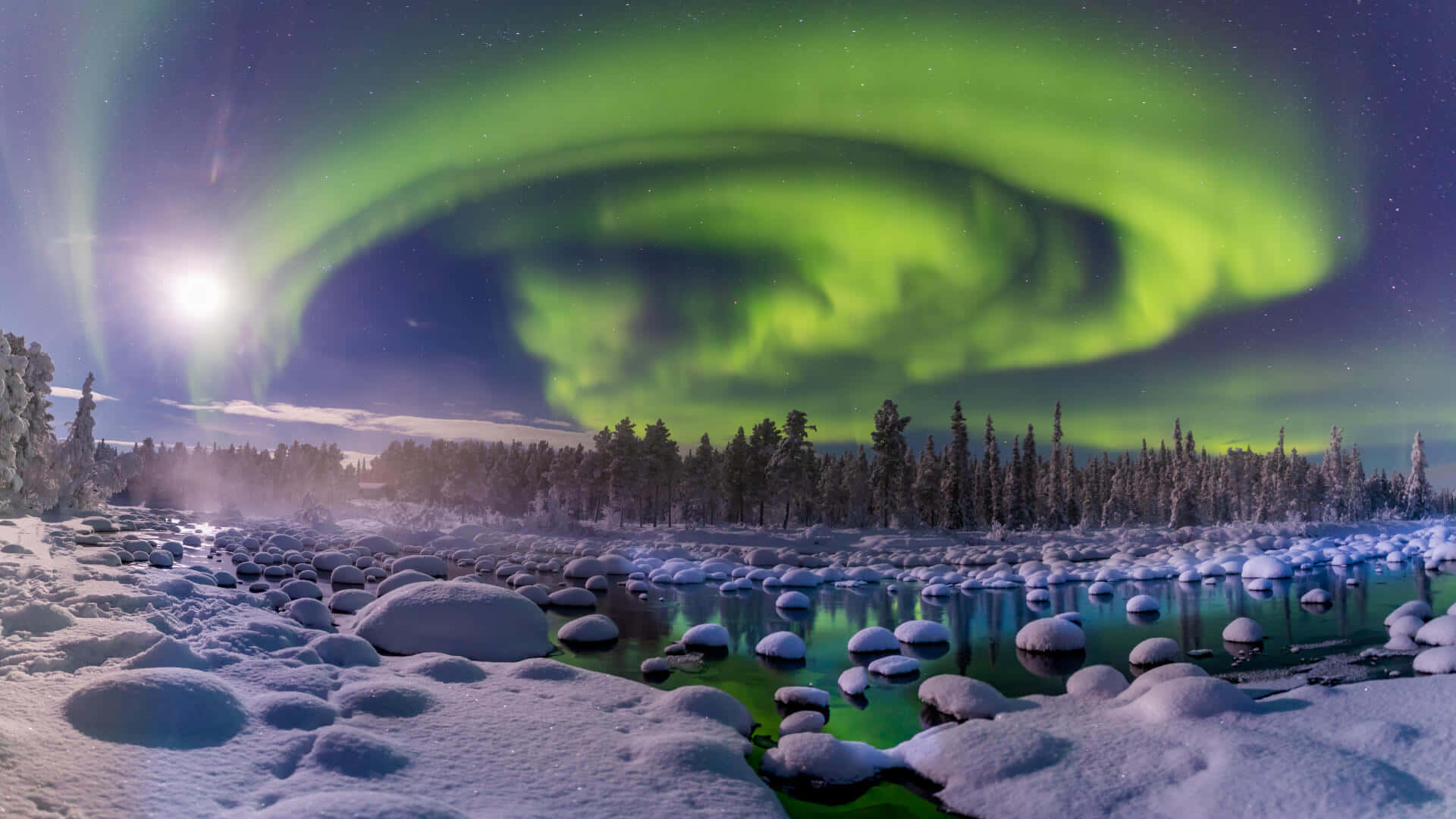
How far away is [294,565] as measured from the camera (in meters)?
34.8

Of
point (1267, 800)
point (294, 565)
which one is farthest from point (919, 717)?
point (294, 565)

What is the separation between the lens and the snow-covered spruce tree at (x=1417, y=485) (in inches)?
4080

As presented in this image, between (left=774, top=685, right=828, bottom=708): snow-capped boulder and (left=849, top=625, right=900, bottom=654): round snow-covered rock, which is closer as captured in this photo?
(left=774, top=685, right=828, bottom=708): snow-capped boulder

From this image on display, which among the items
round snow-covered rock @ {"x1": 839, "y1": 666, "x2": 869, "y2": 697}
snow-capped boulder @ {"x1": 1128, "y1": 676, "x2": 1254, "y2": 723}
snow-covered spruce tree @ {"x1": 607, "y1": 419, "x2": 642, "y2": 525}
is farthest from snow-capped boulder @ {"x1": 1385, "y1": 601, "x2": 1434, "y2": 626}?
snow-covered spruce tree @ {"x1": 607, "y1": 419, "x2": 642, "y2": 525}

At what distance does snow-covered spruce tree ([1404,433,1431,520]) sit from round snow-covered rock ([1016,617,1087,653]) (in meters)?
122

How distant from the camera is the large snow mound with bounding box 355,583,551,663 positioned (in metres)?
16.8

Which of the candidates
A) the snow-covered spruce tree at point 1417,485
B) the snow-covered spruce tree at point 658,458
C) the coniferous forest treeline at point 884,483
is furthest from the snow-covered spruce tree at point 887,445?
the snow-covered spruce tree at point 1417,485

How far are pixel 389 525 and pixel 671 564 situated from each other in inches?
1679

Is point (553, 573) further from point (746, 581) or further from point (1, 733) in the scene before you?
point (1, 733)

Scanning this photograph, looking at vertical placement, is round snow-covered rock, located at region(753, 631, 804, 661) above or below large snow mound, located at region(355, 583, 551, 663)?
below

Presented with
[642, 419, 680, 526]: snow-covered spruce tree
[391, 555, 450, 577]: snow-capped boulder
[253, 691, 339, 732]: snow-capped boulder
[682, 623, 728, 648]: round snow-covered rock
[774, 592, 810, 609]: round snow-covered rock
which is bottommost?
[391, 555, 450, 577]: snow-capped boulder

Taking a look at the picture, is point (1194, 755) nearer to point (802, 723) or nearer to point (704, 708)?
point (802, 723)

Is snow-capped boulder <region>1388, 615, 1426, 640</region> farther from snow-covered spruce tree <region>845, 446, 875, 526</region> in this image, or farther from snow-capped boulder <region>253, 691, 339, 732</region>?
snow-covered spruce tree <region>845, 446, 875, 526</region>

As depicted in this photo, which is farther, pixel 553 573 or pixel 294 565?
pixel 553 573
